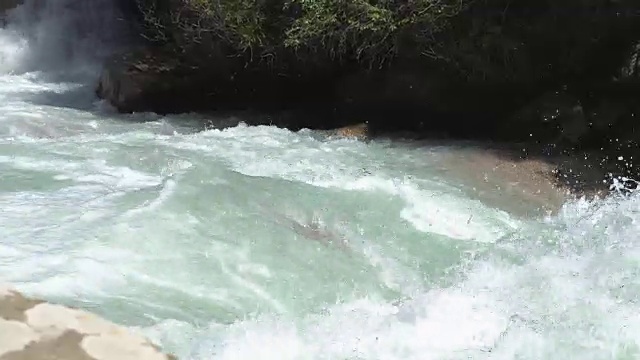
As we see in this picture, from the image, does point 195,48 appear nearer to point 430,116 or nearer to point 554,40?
point 430,116

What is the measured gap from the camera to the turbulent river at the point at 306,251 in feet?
10.9

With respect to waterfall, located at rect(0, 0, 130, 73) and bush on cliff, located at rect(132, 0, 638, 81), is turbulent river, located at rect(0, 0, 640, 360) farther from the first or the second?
waterfall, located at rect(0, 0, 130, 73)

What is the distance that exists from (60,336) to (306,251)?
2200mm

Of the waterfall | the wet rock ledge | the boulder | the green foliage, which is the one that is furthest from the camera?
the waterfall

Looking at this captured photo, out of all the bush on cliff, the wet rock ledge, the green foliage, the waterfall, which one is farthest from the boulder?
the waterfall

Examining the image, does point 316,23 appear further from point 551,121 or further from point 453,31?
point 551,121

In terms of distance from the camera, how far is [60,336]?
270 cm

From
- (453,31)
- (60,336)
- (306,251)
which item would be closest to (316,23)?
(453,31)

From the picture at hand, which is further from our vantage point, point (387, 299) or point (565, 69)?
point (565, 69)

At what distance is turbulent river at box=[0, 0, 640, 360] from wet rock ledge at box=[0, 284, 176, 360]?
0.33 meters

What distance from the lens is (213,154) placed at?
712 centimetres

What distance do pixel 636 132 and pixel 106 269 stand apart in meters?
5.69

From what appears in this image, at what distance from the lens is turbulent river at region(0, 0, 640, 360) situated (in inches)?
131

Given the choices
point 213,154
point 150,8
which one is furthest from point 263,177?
point 150,8
